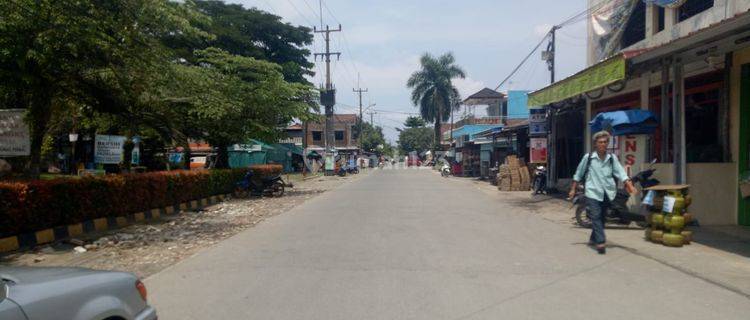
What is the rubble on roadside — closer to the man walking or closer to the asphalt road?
the asphalt road

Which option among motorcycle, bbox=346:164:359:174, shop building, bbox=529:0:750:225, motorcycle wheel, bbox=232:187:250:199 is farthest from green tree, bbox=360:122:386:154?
shop building, bbox=529:0:750:225

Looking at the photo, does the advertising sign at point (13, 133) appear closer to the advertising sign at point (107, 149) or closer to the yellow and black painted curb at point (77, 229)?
the yellow and black painted curb at point (77, 229)

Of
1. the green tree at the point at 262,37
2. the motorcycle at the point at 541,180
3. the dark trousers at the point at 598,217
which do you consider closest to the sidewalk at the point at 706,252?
the dark trousers at the point at 598,217

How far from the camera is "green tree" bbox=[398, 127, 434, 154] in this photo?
110 metres

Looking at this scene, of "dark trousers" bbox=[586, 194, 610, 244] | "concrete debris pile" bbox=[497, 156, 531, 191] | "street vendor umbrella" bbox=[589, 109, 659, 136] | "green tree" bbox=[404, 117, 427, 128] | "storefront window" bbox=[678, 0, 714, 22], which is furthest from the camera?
"green tree" bbox=[404, 117, 427, 128]

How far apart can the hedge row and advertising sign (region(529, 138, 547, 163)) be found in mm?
11638

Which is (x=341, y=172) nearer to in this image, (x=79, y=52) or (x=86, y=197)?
(x=86, y=197)

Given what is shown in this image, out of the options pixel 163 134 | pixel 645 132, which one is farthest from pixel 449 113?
pixel 645 132

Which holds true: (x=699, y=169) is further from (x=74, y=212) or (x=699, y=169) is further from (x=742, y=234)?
(x=74, y=212)

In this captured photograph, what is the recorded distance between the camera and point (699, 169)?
11664 mm

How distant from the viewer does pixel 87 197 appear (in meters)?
12.1

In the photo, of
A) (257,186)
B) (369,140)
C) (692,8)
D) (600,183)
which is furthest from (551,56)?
(369,140)

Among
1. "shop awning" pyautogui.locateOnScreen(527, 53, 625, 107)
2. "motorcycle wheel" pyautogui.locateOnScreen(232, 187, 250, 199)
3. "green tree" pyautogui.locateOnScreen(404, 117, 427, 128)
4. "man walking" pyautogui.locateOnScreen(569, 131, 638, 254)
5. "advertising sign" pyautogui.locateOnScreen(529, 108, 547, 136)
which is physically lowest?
"motorcycle wheel" pyautogui.locateOnScreen(232, 187, 250, 199)

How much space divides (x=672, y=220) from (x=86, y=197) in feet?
35.6
